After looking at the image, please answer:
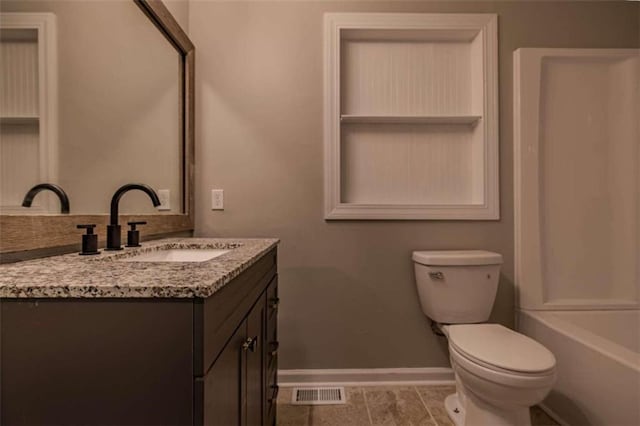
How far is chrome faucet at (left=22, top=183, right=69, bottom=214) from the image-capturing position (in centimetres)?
82

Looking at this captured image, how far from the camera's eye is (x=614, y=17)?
70.6 inches

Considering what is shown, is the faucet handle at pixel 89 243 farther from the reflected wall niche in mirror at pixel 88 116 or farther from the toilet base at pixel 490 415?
the toilet base at pixel 490 415

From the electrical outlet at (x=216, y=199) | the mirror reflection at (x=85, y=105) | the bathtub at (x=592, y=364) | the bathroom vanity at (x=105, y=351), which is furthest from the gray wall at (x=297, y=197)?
the bathroom vanity at (x=105, y=351)

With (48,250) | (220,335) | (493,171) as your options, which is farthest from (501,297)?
(48,250)

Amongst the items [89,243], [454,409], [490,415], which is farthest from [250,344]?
[454,409]

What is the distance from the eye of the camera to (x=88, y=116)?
3.42ft

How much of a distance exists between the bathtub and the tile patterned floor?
19 cm

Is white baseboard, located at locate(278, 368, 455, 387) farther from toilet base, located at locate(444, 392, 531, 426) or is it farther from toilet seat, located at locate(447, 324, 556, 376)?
toilet seat, located at locate(447, 324, 556, 376)

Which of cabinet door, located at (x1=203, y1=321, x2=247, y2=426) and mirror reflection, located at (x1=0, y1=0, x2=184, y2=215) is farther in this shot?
mirror reflection, located at (x1=0, y1=0, x2=184, y2=215)

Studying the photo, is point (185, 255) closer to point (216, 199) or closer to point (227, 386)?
point (216, 199)

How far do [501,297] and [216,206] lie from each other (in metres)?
1.73

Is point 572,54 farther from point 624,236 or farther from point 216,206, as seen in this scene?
point 216,206

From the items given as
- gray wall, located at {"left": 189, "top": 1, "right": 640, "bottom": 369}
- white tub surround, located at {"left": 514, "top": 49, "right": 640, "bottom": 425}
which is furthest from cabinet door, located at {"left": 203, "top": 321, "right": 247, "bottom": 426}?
white tub surround, located at {"left": 514, "top": 49, "right": 640, "bottom": 425}

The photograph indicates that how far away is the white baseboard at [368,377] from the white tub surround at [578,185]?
0.58m
